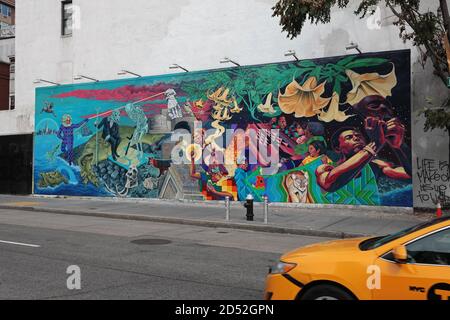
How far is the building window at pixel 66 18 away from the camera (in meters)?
24.9

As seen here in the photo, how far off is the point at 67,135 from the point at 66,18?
6320 mm

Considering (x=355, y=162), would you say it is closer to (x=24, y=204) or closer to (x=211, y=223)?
(x=211, y=223)

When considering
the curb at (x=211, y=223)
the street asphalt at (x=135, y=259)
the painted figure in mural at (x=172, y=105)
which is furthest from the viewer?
the painted figure in mural at (x=172, y=105)

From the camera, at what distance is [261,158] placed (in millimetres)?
18891

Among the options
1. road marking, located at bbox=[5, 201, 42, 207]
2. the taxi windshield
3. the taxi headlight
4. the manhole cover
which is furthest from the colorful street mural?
the taxi headlight

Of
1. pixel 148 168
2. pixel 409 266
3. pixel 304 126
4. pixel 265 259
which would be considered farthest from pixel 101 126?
pixel 409 266

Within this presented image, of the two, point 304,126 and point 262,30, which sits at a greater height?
point 262,30

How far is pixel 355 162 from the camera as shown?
17.2 m

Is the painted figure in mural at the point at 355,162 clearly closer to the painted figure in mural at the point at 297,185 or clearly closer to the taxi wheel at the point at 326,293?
the painted figure in mural at the point at 297,185

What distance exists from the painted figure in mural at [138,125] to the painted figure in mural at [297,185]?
6.99 m

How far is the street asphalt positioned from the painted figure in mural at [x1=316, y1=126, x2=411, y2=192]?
514 centimetres

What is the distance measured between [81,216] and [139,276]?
1032 centimetres

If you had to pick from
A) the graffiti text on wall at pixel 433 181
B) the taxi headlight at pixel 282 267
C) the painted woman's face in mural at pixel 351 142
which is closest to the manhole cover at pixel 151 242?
the taxi headlight at pixel 282 267

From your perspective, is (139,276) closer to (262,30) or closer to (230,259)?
(230,259)
